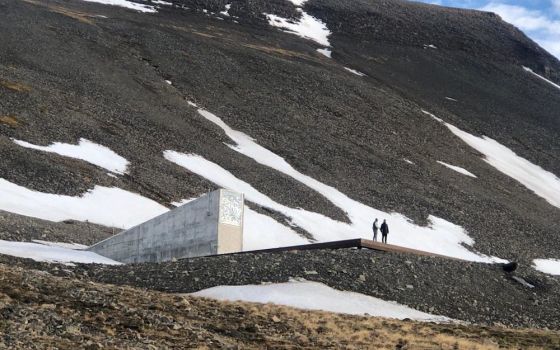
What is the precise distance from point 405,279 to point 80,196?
18.1 metres

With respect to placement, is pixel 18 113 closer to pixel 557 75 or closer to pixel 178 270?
pixel 178 270

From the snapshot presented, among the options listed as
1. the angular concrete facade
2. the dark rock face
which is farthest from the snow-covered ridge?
the dark rock face

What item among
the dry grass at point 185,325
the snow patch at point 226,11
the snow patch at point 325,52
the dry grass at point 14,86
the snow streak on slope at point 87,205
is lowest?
the dry grass at point 185,325

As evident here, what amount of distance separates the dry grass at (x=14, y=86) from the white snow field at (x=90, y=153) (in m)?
8.06

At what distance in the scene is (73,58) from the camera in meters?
59.3

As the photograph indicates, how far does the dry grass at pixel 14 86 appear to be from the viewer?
154 feet

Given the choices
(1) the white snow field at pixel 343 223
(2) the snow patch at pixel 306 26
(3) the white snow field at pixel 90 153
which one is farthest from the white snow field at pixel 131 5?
(3) the white snow field at pixel 90 153

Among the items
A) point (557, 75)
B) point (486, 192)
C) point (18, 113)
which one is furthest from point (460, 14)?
point (18, 113)

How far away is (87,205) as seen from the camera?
111 ft

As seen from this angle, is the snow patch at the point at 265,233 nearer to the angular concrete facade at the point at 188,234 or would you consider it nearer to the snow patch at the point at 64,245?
the angular concrete facade at the point at 188,234

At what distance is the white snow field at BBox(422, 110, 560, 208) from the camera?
2447 inches

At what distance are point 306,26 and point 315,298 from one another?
287ft

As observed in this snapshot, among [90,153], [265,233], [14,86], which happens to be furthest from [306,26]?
[265,233]

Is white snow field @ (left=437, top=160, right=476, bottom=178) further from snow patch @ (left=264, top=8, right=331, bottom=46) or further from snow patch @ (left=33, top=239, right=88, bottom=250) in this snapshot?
snow patch @ (left=264, top=8, right=331, bottom=46)
